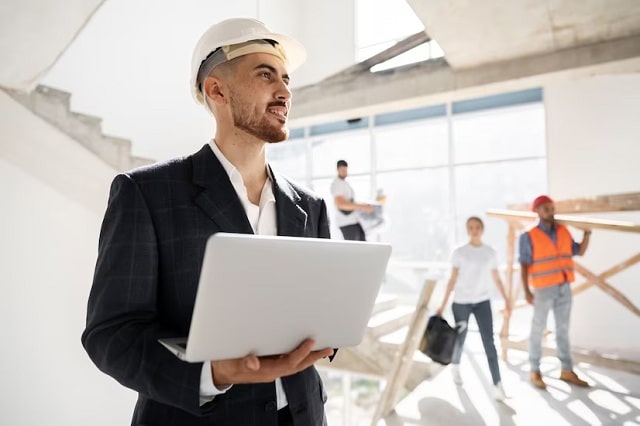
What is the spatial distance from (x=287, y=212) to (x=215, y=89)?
1.54ft

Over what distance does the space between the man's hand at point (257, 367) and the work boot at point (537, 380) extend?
13.8 feet

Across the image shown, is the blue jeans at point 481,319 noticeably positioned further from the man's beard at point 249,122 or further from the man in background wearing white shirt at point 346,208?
the man's beard at point 249,122

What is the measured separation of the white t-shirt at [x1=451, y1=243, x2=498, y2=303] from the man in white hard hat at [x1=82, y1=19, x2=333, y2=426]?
3208 mm

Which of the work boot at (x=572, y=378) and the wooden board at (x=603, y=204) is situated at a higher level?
the wooden board at (x=603, y=204)

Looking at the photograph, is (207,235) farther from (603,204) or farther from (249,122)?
(603,204)

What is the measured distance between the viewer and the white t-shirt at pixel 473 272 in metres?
4.37

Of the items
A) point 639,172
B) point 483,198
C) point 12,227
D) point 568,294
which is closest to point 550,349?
point 568,294

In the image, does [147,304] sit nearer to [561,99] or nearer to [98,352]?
[98,352]

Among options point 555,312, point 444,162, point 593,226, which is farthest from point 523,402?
point 444,162

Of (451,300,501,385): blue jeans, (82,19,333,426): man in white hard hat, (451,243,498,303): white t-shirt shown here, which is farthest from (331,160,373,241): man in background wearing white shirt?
(82,19,333,426): man in white hard hat

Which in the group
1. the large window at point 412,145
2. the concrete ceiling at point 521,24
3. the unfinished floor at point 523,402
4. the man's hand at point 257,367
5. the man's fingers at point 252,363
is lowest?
the unfinished floor at point 523,402

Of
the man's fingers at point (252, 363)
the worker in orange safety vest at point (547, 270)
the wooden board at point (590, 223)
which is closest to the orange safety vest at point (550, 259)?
the worker in orange safety vest at point (547, 270)

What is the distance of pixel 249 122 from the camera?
1.37 m

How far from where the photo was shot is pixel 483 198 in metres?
9.00
